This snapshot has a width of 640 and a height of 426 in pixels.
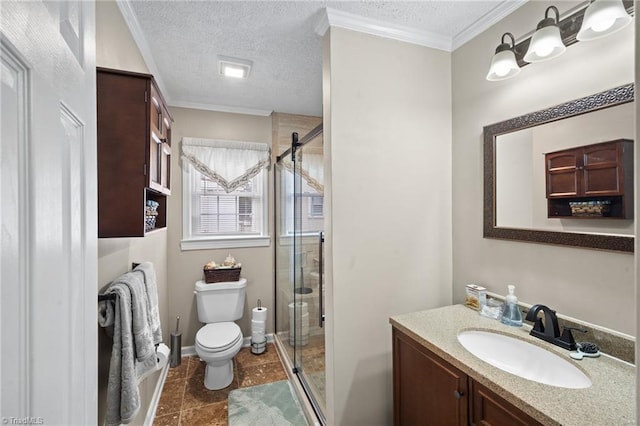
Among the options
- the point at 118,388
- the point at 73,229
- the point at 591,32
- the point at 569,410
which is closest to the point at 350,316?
the point at 569,410

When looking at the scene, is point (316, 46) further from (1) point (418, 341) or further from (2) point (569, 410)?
(2) point (569, 410)

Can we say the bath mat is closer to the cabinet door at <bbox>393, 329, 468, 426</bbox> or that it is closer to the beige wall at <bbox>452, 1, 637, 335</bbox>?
the cabinet door at <bbox>393, 329, 468, 426</bbox>

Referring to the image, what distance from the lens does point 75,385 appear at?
22.5 inches

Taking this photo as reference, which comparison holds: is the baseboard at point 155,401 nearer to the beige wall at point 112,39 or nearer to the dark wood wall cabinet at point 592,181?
the beige wall at point 112,39

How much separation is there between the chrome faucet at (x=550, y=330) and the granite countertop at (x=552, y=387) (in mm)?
25

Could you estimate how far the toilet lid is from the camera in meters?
2.30

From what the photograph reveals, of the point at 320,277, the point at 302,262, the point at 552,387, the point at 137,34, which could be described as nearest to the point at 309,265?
the point at 302,262

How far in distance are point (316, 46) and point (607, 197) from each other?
68.1 inches

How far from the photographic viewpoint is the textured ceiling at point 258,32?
1.53m

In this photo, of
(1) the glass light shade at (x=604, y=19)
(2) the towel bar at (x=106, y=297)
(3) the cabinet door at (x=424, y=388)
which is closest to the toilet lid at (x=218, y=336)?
(2) the towel bar at (x=106, y=297)

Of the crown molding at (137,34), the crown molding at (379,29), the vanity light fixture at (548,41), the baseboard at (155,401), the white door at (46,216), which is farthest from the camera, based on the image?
the baseboard at (155,401)

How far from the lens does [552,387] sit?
36.3 inches

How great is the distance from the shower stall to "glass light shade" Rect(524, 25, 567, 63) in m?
1.16

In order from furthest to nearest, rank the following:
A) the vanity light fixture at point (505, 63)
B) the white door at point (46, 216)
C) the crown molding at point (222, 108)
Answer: the crown molding at point (222, 108), the vanity light fixture at point (505, 63), the white door at point (46, 216)
